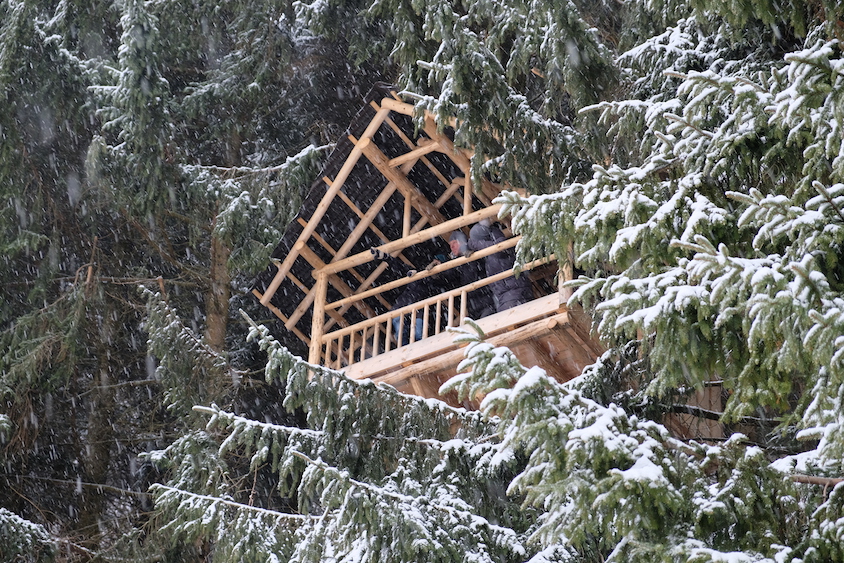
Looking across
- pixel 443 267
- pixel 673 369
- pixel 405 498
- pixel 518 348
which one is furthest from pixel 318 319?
pixel 673 369

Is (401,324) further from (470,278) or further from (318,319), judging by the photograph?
(318,319)

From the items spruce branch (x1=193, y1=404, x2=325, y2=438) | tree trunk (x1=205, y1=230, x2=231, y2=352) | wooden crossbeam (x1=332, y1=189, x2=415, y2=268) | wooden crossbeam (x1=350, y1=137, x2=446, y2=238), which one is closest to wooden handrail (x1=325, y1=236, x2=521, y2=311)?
wooden crossbeam (x1=332, y1=189, x2=415, y2=268)

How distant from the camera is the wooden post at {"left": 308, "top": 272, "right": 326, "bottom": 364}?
447 inches

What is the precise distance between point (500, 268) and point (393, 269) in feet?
10.5

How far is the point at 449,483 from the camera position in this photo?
7.58 metres

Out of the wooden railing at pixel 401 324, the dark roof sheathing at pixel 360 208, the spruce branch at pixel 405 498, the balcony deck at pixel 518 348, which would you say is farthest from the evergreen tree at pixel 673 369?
the dark roof sheathing at pixel 360 208

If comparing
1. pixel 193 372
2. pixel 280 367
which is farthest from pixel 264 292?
pixel 280 367

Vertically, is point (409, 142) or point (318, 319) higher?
point (409, 142)

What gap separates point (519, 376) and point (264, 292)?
7.95 m

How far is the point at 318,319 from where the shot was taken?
11.7m

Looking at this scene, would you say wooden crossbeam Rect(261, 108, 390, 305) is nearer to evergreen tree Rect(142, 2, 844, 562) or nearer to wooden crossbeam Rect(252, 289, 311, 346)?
wooden crossbeam Rect(252, 289, 311, 346)

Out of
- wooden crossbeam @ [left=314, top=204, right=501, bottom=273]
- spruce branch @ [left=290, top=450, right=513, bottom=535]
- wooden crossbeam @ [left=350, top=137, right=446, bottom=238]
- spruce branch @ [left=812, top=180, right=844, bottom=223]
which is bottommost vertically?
spruce branch @ [left=290, top=450, right=513, bottom=535]

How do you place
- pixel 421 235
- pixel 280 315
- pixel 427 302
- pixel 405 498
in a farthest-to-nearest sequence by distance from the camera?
pixel 280 315 < pixel 421 235 < pixel 427 302 < pixel 405 498

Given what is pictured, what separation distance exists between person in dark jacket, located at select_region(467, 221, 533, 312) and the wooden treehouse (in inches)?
7.1
